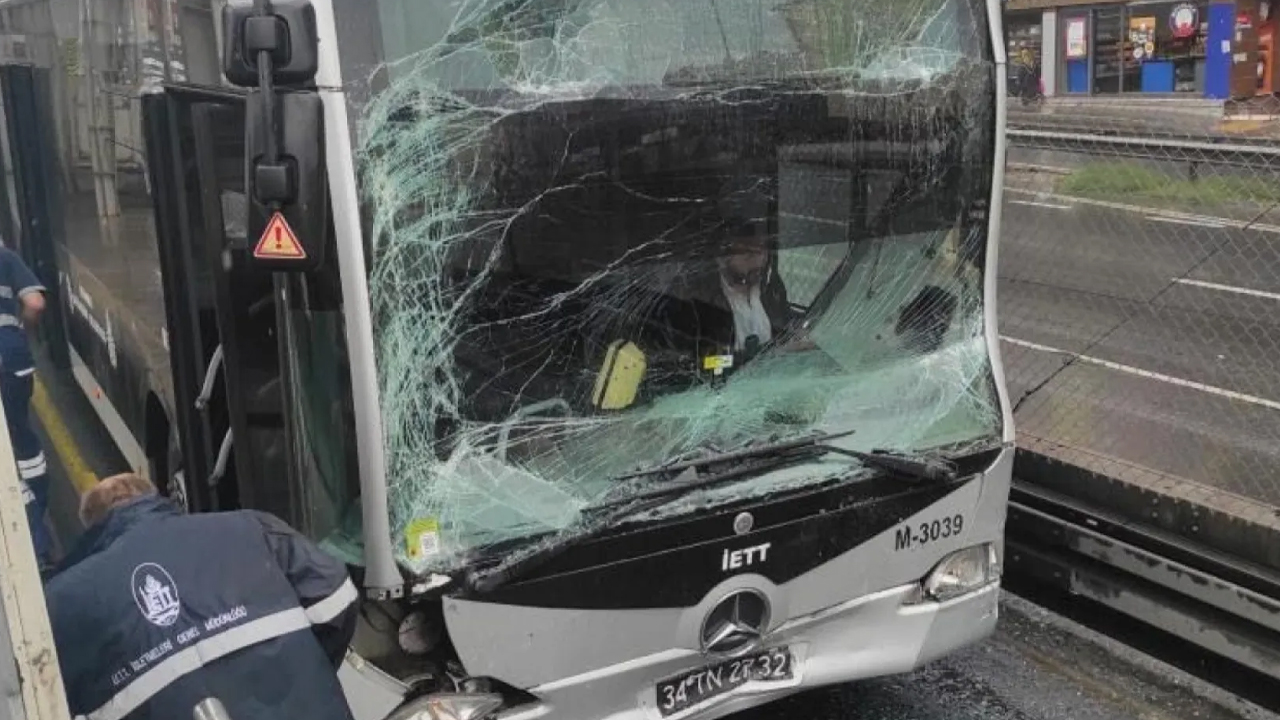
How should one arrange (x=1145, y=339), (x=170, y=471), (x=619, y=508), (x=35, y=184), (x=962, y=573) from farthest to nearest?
1. (x=1145, y=339)
2. (x=35, y=184)
3. (x=170, y=471)
4. (x=962, y=573)
5. (x=619, y=508)

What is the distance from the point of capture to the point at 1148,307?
35.5 feet

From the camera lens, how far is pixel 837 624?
3.92 metres

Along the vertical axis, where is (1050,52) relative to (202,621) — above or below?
above

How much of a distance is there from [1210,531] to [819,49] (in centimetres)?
259

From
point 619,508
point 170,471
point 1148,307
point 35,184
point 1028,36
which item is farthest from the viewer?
point 1028,36

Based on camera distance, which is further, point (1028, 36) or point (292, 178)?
point (1028, 36)

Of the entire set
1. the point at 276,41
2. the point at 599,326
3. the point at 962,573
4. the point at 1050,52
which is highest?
the point at 1050,52

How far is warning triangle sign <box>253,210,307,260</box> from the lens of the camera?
2.84 meters

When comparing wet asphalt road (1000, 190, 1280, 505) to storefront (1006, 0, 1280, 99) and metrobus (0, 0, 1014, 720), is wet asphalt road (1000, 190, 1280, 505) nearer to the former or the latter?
metrobus (0, 0, 1014, 720)

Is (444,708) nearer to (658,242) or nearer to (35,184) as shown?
(658,242)

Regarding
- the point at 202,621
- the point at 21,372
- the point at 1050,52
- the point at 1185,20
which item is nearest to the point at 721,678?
the point at 202,621

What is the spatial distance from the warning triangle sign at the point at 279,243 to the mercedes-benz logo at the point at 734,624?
5.25ft

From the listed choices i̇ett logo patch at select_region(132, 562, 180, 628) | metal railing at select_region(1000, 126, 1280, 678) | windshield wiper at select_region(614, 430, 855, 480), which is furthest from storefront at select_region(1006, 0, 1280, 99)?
i̇ett logo patch at select_region(132, 562, 180, 628)

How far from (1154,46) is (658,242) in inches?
1097
